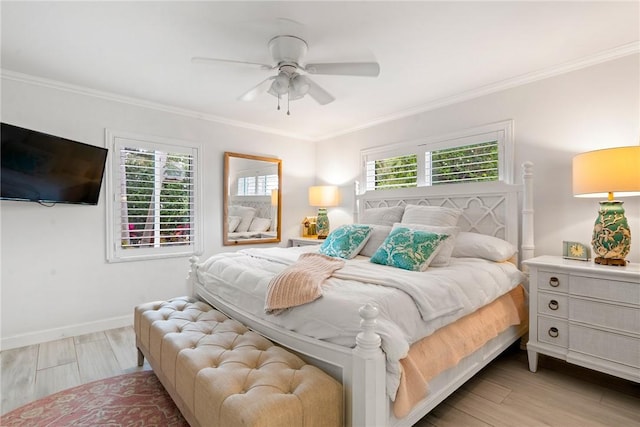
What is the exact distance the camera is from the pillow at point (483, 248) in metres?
2.61

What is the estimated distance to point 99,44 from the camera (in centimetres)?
234

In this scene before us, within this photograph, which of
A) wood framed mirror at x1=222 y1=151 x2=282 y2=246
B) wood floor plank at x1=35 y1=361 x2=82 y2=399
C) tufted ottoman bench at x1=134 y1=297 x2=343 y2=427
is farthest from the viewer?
wood framed mirror at x1=222 y1=151 x2=282 y2=246

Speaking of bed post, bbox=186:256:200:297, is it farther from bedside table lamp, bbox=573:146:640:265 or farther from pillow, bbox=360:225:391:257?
bedside table lamp, bbox=573:146:640:265

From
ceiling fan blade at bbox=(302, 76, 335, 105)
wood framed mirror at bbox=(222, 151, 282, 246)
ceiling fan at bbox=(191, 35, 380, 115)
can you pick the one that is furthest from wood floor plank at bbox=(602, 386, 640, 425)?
wood framed mirror at bbox=(222, 151, 282, 246)

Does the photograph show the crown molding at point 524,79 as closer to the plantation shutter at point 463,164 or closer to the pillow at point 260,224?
the plantation shutter at point 463,164

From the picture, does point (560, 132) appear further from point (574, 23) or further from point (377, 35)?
point (377, 35)

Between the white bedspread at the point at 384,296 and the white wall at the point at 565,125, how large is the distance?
2.31ft

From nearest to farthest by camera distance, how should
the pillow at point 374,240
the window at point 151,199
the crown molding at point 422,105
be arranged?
the crown molding at point 422,105 → the pillow at point 374,240 → the window at point 151,199

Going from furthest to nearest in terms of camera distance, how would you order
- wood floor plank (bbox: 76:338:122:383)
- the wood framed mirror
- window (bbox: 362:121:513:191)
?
the wood framed mirror, window (bbox: 362:121:513:191), wood floor plank (bbox: 76:338:122:383)

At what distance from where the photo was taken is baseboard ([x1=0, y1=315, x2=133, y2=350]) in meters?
2.82

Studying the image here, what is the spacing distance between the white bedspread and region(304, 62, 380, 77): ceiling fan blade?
53.0 inches

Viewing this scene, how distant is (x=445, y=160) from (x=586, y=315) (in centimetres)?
193

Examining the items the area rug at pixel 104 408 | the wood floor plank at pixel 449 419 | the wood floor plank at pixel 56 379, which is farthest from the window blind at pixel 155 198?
the wood floor plank at pixel 449 419

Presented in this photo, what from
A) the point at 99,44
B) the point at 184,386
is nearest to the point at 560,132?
the point at 184,386
